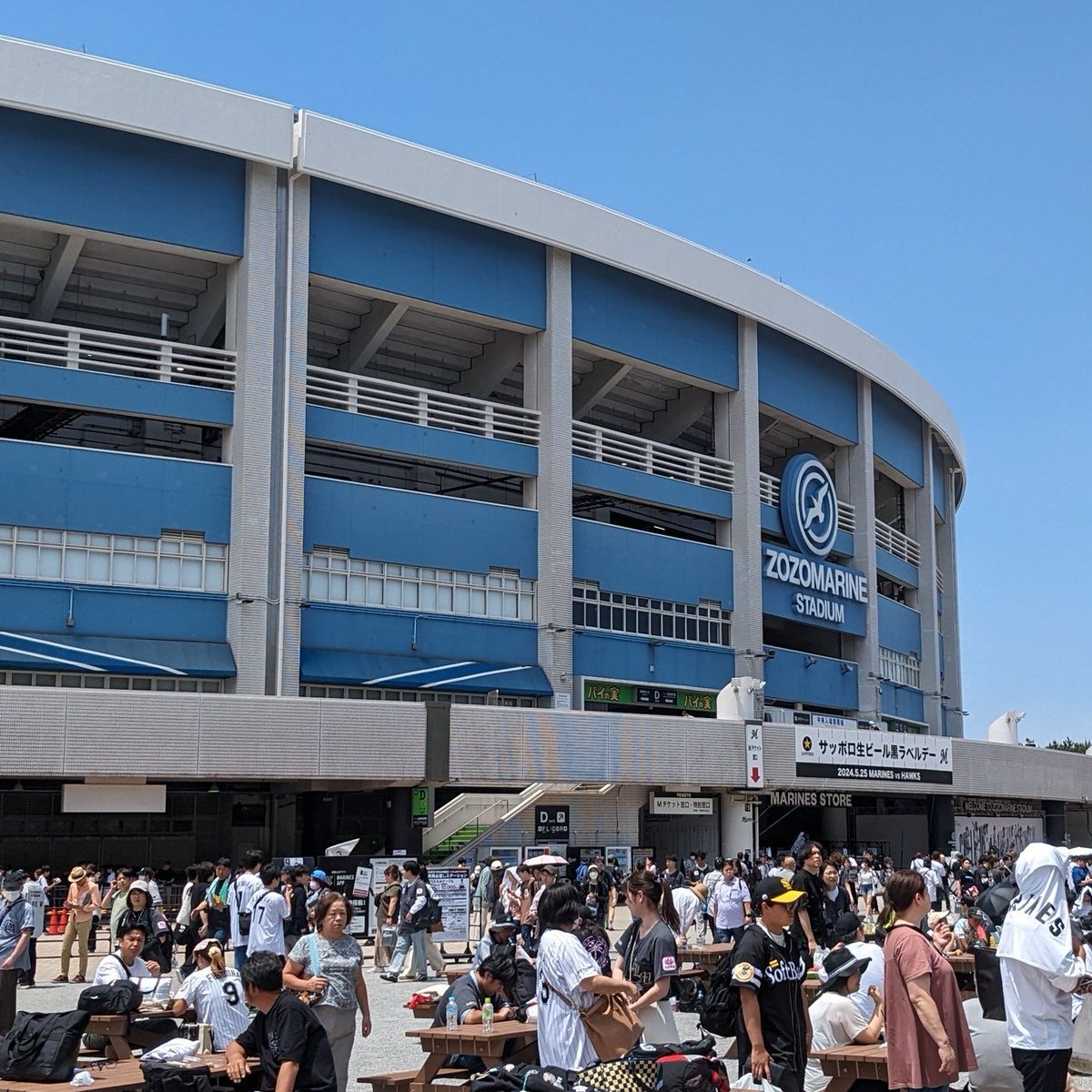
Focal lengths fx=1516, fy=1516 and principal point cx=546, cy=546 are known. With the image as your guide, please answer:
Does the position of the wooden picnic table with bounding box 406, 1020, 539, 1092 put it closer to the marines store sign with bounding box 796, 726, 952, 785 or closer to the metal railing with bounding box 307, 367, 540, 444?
the metal railing with bounding box 307, 367, 540, 444

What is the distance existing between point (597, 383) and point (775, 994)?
40374 mm

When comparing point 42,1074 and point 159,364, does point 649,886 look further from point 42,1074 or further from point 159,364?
point 159,364

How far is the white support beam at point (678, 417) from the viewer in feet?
168

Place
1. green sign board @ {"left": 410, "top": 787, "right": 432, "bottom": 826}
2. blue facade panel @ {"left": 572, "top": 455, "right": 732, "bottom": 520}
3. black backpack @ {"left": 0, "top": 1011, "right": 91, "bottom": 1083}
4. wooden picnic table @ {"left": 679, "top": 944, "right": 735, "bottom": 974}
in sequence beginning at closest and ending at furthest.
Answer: black backpack @ {"left": 0, "top": 1011, "right": 91, "bottom": 1083} → wooden picnic table @ {"left": 679, "top": 944, "right": 735, "bottom": 974} → green sign board @ {"left": 410, "top": 787, "right": 432, "bottom": 826} → blue facade panel @ {"left": 572, "top": 455, "right": 732, "bottom": 520}

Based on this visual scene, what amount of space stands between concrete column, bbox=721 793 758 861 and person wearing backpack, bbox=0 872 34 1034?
31.1 meters

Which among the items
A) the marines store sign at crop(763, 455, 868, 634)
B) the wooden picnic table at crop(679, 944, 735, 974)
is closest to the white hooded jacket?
the wooden picnic table at crop(679, 944, 735, 974)

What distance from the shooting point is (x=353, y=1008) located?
34.4 feet

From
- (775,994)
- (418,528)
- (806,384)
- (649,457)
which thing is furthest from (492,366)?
(775,994)

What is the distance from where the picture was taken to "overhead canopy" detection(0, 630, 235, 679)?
34406 mm

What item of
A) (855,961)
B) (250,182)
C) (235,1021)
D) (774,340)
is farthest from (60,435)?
(855,961)

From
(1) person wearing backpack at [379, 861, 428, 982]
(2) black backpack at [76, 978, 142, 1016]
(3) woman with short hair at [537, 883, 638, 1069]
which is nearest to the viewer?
(3) woman with short hair at [537, 883, 638, 1069]

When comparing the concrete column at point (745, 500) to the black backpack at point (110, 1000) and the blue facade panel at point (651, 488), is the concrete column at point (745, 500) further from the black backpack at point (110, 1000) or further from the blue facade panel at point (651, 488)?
the black backpack at point (110, 1000)

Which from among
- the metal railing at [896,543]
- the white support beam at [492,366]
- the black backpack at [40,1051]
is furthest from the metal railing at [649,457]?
the black backpack at [40,1051]

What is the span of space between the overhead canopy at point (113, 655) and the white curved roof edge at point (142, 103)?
12.3 meters
